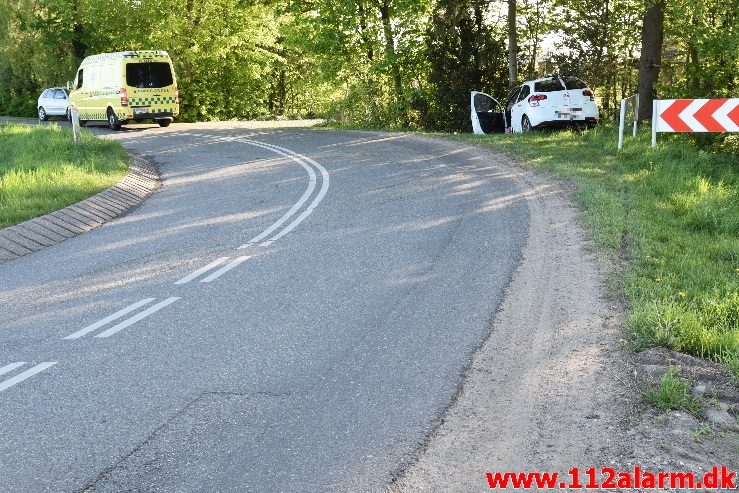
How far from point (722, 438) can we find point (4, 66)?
49.5 meters

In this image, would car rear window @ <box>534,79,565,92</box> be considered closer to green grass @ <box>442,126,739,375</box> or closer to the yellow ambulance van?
green grass @ <box>442,126,739,375</box>

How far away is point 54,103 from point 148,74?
478 inches

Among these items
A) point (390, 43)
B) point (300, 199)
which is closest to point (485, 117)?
point (390, 43)

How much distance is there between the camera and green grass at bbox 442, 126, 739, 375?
5742 mm

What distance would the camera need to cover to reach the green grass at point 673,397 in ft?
14.9

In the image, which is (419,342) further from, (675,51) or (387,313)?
(675,51)

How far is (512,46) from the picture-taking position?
1089 inches

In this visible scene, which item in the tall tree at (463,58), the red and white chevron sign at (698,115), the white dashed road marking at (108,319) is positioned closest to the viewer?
the white dashed road marking at (108,319)

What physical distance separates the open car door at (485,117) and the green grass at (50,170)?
10723 millimetres

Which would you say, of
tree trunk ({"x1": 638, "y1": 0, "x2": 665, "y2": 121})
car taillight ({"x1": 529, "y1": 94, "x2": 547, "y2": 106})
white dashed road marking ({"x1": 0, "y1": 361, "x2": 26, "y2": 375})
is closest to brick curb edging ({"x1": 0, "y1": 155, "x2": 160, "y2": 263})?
white dashed road marking ({"x1": 0, "y1": 361, "x2": 26, "y2": 375})

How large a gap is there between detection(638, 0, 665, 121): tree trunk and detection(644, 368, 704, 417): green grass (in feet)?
59.1

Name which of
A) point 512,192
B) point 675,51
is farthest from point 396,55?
point 512,192

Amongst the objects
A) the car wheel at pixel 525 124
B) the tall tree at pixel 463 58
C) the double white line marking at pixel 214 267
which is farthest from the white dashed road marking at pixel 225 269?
the tall tree at pixel 463 58

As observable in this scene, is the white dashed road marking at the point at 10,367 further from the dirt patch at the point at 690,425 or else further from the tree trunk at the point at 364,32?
the tree trunk at the point at 364,32
